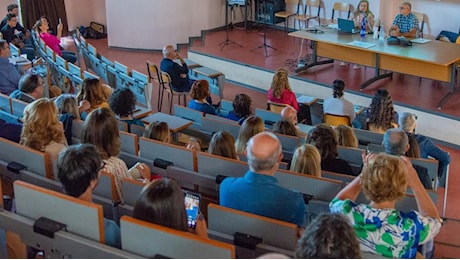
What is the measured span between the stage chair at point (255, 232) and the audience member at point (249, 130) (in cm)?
163

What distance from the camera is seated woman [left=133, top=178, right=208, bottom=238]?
268 centimetres

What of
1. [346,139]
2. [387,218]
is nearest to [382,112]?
[346,139]

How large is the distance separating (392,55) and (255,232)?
604 cm

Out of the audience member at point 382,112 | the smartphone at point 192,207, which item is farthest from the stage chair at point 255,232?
the audience member at point 382,112

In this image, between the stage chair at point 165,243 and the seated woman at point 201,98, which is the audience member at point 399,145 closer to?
the stage chair at point 165,243

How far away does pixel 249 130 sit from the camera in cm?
462

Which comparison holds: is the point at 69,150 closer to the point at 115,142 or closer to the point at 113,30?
the point at 115,142

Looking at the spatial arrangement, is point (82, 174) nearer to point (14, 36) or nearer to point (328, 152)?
point (328, 152)

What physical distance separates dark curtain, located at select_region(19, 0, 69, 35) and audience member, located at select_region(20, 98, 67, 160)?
953 centimetres

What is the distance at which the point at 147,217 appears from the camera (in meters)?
2.71

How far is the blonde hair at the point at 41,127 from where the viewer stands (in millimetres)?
4012

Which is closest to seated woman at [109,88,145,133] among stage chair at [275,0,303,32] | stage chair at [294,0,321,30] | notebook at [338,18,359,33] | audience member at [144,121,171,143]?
audience member at [144,121,171,143]

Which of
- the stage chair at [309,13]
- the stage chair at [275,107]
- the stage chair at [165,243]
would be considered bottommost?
the stage chair at [275,107]

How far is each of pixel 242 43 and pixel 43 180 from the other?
26.5ft
